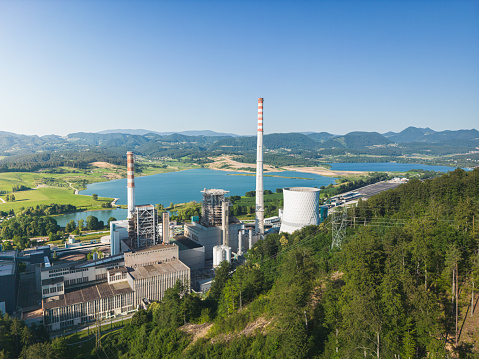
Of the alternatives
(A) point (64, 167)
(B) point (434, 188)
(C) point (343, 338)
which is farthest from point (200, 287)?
(A) point (64, 167)

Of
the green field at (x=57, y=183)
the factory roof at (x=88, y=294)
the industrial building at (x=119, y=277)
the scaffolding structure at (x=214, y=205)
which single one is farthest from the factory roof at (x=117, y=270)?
the green field at (x=57, y=183)

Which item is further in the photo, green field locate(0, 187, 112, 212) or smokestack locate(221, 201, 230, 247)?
green field locate(0, 187, 112, 212)

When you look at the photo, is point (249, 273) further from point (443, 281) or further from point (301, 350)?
point (443, 281)

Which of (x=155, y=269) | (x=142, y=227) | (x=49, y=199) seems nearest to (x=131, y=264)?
(x=155, y=269)

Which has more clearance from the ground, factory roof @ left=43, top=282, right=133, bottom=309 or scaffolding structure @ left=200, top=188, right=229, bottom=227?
scaffolding structure @ left=200, top=188, right=229, bottom=227

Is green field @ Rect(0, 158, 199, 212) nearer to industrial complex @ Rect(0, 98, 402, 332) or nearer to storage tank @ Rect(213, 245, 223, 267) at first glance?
industrial complex @ Rect(0, 98, 402, 332)

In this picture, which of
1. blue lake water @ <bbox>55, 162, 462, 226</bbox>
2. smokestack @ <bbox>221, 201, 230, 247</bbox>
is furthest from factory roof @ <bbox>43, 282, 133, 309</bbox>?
blue lake water @ <bbox>55, 162, 462, 226</bbox>

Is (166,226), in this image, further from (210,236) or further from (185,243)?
(210,236)
